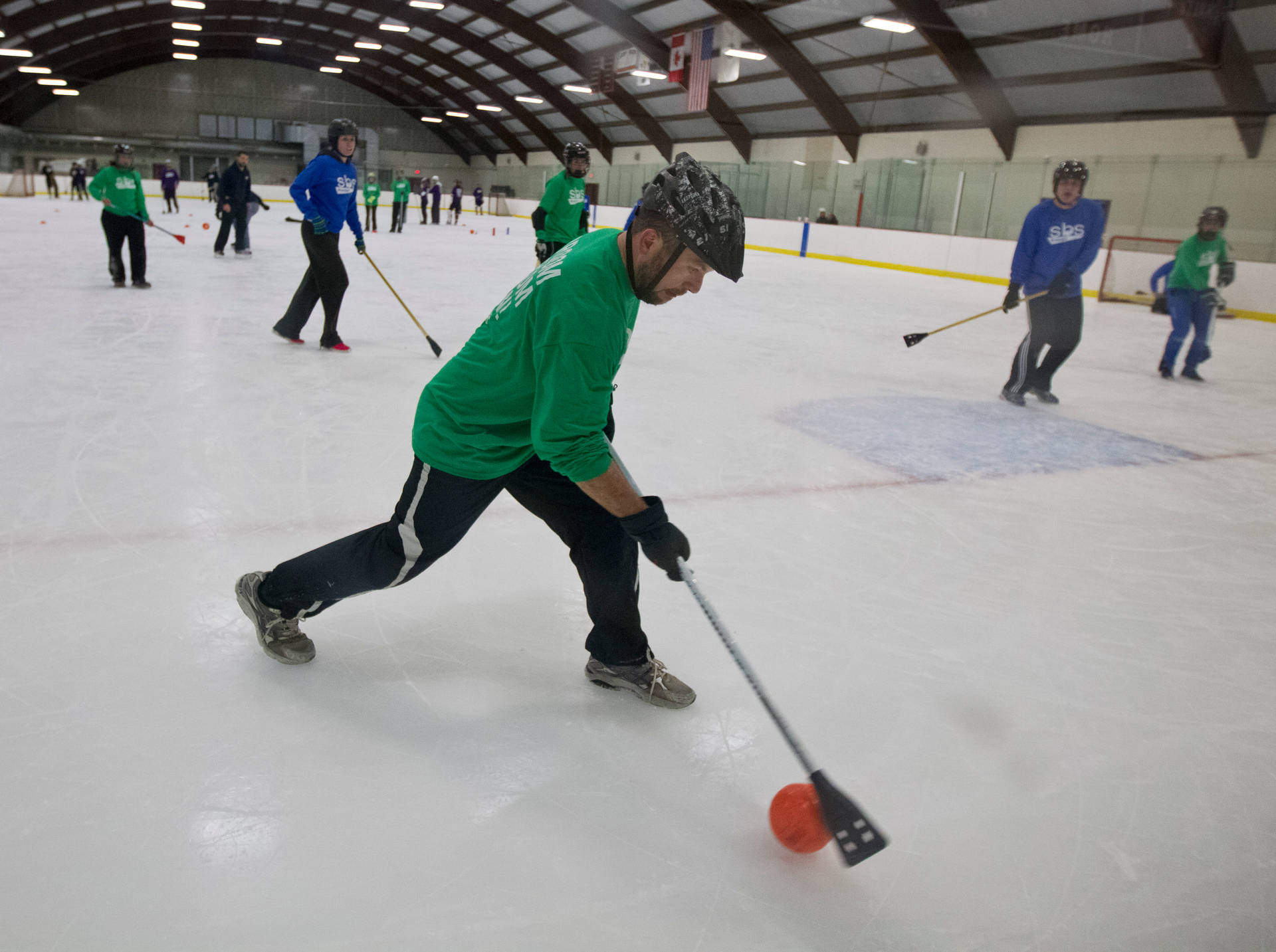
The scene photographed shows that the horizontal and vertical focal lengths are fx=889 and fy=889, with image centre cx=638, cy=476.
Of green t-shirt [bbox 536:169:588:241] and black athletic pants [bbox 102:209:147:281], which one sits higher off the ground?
green t-shirt [bbox 536:169:588:241]

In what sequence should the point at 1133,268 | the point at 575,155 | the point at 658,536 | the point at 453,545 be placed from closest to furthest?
the point at 658,536, the point at 453,545, the point at 575,155, the point at 1133,268

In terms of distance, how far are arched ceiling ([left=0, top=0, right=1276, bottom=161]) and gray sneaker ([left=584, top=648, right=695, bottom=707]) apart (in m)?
14.4

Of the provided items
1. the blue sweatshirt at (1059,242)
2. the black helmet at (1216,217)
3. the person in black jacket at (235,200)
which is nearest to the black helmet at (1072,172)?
the blue sweatshirt at (1059,242)

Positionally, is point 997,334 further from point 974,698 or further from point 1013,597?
point 974,698

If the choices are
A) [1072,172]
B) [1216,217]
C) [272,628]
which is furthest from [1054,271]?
[272,628]

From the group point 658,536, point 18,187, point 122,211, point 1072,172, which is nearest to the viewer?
point 658,536

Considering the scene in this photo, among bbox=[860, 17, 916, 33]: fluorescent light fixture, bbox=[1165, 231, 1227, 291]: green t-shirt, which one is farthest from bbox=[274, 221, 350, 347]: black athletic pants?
bbox=[860, 17, 916, 33]: fluorescent light fixture

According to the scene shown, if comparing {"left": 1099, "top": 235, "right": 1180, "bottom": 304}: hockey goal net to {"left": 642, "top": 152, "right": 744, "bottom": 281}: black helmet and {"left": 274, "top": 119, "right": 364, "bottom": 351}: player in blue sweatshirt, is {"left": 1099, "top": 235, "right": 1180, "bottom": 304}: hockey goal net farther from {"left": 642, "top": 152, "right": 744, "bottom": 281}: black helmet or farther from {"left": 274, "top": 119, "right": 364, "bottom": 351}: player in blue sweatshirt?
{"left": 642, "top": 152, "right": 744, "bottom": 281}: black helmet

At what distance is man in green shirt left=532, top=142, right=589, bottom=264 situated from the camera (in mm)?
5883

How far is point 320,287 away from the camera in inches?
205

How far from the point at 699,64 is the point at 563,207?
15.3 m

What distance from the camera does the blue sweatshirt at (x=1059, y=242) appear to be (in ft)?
16.0

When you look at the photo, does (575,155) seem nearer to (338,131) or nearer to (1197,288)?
(338,131)

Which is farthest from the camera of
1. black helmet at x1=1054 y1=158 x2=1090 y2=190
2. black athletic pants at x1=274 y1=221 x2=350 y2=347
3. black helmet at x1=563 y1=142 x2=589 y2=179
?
black helmet at x1=563 y1=142 x2=589 y2=179
